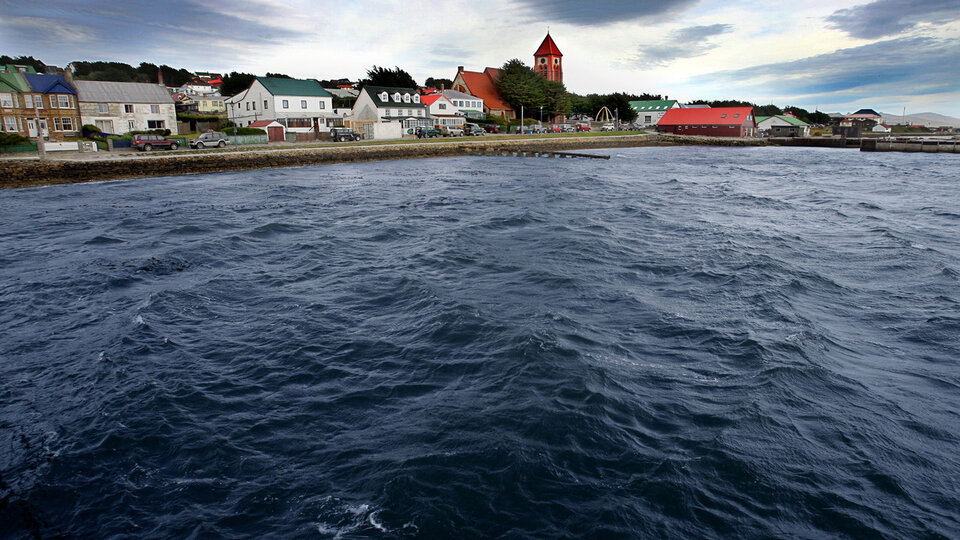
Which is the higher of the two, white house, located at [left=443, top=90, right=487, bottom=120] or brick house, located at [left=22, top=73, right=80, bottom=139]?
white house, located at [left=443, top=90, right=487, bottom=120]

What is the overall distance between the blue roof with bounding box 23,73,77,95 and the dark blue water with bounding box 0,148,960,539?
163ft

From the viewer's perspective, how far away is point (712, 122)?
98.6 m

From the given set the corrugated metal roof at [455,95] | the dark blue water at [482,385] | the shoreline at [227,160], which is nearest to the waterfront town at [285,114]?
the corrugated metal roof at [455,95]

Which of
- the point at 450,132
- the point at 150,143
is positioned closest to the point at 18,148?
the point at 150,143

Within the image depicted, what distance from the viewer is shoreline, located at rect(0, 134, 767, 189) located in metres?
36.1

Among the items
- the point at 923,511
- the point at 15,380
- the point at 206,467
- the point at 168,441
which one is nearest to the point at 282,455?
the point at 206,467

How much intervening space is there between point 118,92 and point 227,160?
1333 inches

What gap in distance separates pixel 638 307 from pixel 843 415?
5.13 m

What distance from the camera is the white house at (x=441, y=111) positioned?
85.5 metres

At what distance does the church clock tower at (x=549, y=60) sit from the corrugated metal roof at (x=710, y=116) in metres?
27.1

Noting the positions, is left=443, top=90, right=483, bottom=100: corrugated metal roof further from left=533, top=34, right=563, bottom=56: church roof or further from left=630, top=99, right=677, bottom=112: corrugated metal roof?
left=630, top=99, right=677, bottom=112: corrugated metal roof

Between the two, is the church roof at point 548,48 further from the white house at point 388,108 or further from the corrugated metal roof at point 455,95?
the white house at point 388,108

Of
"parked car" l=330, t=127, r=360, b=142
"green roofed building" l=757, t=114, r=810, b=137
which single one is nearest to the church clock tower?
"green roofed building" l=757, t=114, r=810, b=137

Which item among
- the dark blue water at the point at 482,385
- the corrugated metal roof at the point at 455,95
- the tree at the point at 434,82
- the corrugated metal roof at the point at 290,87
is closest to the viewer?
the dark blue water at the point at 482,385
